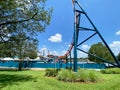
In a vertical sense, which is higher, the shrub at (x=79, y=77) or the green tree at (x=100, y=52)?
the green tree at (x=100, y=52)

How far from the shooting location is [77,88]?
1356 cm

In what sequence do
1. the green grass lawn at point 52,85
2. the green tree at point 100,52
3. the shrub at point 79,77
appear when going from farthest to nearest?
the green tree at point 100,52, the shrub at point 79,77, the green grass lawn at point 52,85

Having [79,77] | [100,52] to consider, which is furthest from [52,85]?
[100,52]

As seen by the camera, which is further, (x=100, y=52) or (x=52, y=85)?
(x=100, y=52)

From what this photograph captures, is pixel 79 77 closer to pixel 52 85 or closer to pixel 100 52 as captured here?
pixel 52 85

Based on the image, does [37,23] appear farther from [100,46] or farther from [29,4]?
[100,46]

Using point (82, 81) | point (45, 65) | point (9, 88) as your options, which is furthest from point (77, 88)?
point (45, 65)

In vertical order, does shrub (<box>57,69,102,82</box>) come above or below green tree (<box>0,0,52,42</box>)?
below

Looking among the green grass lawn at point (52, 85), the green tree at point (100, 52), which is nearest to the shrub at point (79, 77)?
the green grass lawn at point (52, 85)

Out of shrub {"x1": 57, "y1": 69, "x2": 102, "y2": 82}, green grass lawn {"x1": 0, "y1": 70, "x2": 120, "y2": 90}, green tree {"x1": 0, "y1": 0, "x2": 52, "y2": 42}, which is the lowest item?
green grass lawn {"x1": 0, "y1": 70, "x2": 120, "y2": 90}

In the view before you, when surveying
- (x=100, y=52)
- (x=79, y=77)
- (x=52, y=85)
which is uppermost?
(x=100, y=52)

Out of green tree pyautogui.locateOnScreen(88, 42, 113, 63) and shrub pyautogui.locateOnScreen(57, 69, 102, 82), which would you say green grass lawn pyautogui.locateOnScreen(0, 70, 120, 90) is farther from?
green tree pyautogui.locateOnScreen(88, 42, 113, 63)

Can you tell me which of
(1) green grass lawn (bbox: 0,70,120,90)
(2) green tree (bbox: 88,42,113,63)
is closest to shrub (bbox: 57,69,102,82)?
(1) green grass lawn (bbox: 0,70,120,90)

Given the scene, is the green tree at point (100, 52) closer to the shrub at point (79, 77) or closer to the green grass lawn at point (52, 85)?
the shrub at point (79, 77)
